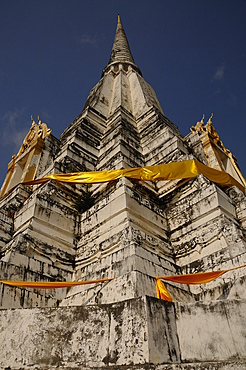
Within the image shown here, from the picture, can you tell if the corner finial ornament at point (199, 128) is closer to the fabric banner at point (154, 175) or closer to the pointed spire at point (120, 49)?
the fabric banner at point (154, 175)

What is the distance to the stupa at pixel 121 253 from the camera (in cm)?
375

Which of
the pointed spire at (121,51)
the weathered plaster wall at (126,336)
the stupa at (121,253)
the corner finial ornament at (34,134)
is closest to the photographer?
the weathered plaster wall at (126,336)

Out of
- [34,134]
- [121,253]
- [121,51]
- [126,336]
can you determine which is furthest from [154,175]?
[121,51]

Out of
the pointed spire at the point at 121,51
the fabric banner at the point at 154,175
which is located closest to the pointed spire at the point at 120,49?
the pointed spire at the point at 121,51

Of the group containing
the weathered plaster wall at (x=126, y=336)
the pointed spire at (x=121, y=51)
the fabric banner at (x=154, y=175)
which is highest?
the pointed spire at (x=121, y=51)

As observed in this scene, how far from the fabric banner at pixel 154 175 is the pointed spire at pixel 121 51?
52.9 feet

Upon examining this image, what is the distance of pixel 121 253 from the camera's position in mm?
5859

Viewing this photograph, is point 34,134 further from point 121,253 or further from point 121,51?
point 121,51

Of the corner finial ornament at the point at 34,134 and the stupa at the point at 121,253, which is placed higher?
the corner finial ornament at the point at 34,134

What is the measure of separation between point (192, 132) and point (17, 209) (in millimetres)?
8700

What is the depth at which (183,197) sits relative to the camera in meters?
8.77

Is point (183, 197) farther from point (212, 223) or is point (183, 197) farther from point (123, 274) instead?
point (123, 274)

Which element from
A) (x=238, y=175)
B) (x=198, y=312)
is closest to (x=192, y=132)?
(x=238, y=175)

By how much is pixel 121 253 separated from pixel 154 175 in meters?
3.52
